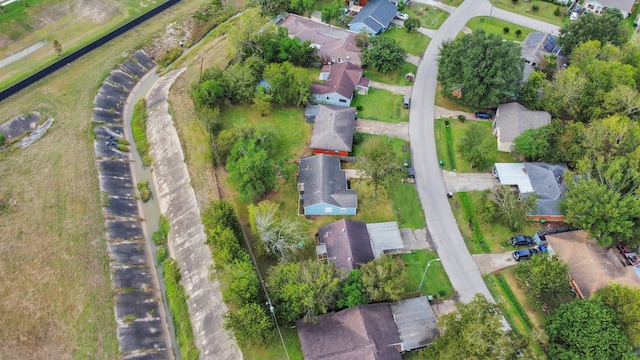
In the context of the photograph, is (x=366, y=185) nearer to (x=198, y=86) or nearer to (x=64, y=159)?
(x=198, y=86)

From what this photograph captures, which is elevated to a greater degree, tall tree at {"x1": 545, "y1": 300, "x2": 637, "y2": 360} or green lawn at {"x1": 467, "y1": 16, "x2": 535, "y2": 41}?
green lawn at {"x1": 467, "y1": 16, "x2": 535, "y2": 41}

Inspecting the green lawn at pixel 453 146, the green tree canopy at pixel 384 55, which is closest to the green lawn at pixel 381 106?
the green tree canopy at pixel 384 55

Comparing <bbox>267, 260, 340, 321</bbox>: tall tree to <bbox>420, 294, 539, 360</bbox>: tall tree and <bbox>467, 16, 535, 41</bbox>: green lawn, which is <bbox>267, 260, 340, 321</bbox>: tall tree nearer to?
<bbox>420, 294, 539, 360</bbox>: tall tree

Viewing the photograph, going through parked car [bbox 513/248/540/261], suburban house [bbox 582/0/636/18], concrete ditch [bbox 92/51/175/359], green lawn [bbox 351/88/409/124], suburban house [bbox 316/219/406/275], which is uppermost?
suburban house [bbox 582/0/636/18]

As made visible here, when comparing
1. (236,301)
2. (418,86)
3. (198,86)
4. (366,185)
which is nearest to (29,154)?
(198,86)

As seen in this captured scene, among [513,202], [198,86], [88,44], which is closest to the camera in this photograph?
[513,202]

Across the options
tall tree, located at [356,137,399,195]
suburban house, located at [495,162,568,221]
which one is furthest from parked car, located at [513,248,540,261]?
tall tree, located at [356,137,399,195]
